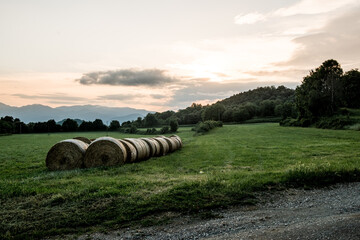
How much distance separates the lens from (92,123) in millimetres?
107312

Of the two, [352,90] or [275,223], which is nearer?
[275,223]

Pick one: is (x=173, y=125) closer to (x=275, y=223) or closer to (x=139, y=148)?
(x=139, y=148)

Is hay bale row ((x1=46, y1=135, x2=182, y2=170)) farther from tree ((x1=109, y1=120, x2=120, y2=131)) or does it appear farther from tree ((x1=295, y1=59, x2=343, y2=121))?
tree ((x1=109, y1=120, x2=120, y2=131))

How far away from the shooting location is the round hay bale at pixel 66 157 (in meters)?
15.8

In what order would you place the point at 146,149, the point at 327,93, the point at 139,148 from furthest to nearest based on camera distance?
the point at 327,93, the point at 146,149, the point at 139,148

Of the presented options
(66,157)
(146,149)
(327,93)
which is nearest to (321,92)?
(327,93)

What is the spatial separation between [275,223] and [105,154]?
11413 millimetres

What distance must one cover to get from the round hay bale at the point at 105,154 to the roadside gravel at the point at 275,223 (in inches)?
363

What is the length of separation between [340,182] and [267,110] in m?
105

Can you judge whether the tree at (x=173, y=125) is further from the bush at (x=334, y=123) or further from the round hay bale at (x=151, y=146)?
the round hay bale at (x=151, y=146)

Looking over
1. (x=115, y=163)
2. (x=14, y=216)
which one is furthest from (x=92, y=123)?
(x=14, y=216)

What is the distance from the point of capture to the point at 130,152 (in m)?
16.5

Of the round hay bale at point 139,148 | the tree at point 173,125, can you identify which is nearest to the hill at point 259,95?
the tree at point 173,125

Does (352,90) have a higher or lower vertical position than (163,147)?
higher
